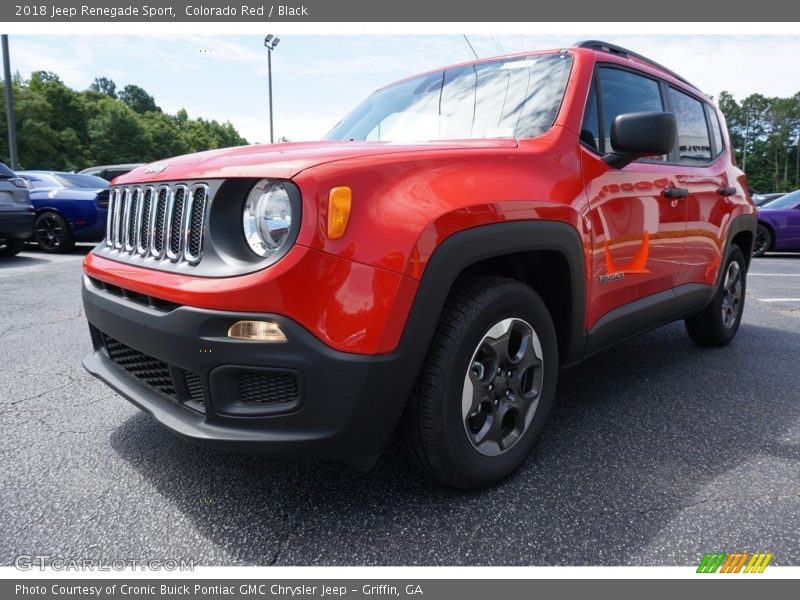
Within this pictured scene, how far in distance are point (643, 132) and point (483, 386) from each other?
1.22 m

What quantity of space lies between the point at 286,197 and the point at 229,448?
2.44 ft

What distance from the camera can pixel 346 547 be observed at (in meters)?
1.69

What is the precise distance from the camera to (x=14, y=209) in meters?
7.55

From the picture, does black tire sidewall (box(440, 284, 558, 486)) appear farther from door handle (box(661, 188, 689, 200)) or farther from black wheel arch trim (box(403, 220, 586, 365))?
door handle (box(661, 188, 689, 200))

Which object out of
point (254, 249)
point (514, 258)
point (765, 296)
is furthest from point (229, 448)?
point (765, 296)

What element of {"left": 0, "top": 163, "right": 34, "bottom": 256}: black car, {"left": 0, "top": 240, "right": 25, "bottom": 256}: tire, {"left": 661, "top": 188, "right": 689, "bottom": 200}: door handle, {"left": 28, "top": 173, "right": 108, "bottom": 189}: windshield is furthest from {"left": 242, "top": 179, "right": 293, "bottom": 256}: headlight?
{"left": 28, "top": 173, "right": 108, "bottom": 189}: windshield

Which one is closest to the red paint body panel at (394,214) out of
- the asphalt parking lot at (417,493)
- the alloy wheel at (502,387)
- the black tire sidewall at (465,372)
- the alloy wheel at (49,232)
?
the black tire sidewall at (465,372)

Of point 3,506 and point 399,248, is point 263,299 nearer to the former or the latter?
point 399,248

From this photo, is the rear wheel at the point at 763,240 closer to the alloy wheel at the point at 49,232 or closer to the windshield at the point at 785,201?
the windshield at the point at 785,201

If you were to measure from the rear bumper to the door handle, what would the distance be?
26.3ft

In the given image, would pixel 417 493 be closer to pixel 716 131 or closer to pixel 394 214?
pixel 394 214

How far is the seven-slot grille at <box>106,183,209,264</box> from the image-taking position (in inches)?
68.2

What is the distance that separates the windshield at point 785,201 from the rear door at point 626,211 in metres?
9.78

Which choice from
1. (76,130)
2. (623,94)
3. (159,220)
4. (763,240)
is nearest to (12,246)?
(159,220)
